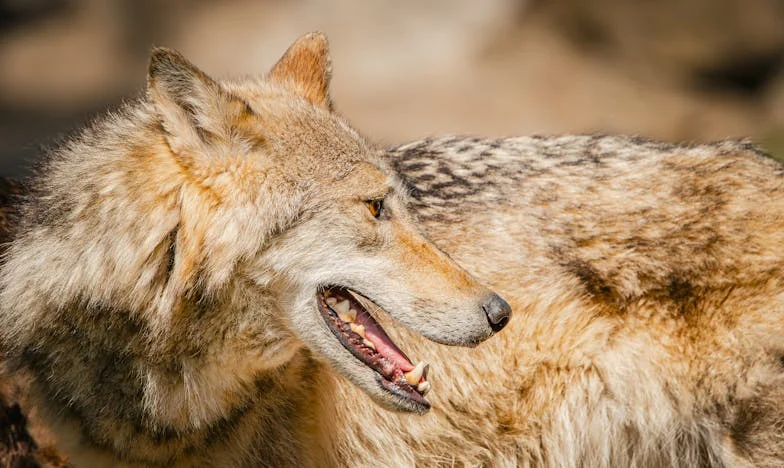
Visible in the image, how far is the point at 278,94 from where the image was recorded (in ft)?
14.2

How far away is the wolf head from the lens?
3752 millimetres

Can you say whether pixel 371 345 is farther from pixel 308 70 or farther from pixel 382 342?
pixel 308 70

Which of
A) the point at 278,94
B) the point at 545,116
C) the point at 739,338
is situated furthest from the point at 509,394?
the point at 545,116

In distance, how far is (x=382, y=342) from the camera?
4.05m

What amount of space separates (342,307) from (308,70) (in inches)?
51.4

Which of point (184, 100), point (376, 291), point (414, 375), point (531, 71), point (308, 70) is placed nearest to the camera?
point (184, 100)

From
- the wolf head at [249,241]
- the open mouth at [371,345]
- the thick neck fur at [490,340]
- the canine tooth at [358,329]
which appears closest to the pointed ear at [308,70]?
the wolf head at [249,241]

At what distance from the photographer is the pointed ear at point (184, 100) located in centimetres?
363

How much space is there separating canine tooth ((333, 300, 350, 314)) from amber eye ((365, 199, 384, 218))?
42 cm

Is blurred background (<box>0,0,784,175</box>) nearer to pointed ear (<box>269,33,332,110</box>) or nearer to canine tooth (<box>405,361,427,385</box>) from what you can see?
pointed ear (<box>269,33,332,110</box>)

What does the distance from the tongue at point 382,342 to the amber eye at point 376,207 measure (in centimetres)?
46

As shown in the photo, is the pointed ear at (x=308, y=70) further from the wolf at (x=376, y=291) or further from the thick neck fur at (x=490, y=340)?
the thick neck fur at (x=490, y=340)

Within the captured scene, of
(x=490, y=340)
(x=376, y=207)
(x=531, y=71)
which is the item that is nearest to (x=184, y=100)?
(x=376, y=207)

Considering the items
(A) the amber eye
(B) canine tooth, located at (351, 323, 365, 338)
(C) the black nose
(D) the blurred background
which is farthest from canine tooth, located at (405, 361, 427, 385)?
(D) the blurred background
